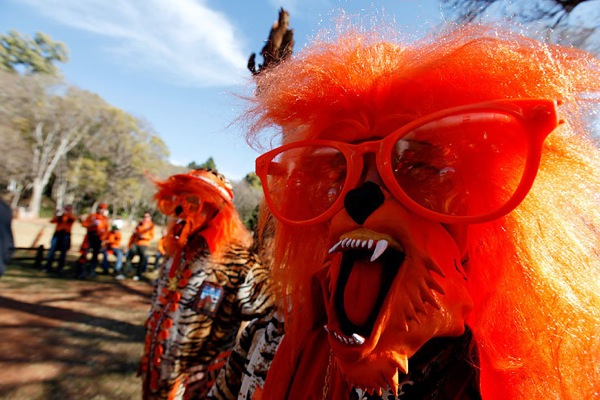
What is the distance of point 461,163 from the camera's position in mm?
775

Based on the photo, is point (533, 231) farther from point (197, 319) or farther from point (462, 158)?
point (197, 319)

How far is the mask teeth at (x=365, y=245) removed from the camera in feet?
2.22

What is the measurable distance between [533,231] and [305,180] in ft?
1.95

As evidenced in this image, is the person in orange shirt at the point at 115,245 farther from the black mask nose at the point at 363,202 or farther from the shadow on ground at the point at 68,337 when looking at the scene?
the black mask nose at the point at 363,202

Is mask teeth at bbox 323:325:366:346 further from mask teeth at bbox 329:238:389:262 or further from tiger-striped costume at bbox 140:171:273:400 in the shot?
A: tiger-striped costume at bbox 140:171:273:400

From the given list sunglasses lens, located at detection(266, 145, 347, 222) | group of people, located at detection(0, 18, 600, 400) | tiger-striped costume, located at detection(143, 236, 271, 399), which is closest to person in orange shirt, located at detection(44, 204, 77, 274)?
tiger-striped costume, located at detection(143, 236, 271, 399)

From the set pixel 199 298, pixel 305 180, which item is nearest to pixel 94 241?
pixel 199 298

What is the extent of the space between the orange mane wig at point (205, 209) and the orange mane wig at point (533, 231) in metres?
1.98

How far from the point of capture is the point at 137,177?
31.9m

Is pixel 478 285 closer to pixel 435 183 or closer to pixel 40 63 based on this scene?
pixel 435 183

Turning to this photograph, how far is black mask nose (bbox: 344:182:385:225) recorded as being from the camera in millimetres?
754

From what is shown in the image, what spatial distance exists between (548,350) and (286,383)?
2.11ft

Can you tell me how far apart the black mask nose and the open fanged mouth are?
5cm

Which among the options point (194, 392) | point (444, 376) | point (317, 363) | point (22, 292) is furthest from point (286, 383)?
point (22, 292)
